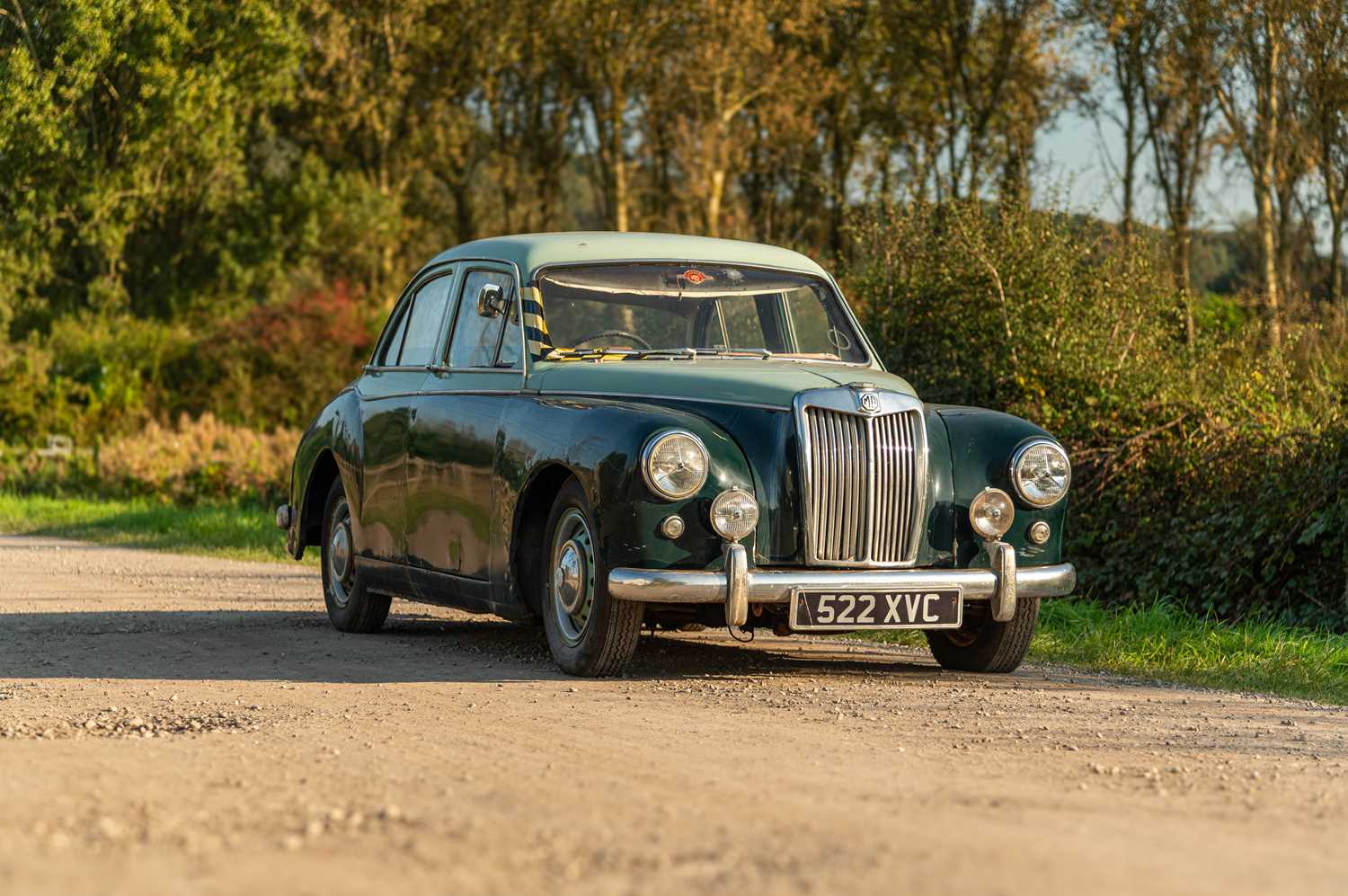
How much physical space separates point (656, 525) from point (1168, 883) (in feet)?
12.2

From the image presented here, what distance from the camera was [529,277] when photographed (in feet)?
29.8

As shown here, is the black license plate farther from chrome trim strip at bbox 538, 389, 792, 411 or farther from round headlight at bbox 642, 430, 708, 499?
chrome trim strip at bbox 538, 389, 792, 411

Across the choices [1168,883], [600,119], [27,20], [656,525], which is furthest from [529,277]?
[600,119]

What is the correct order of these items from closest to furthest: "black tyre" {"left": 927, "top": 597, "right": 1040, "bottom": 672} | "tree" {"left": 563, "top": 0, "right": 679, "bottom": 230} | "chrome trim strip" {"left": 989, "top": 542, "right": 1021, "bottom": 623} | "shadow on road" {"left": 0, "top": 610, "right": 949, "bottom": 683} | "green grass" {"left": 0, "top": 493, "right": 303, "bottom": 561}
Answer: "chrome trim strip" {"left": 989, "top": 542, "right": 1021, "bottom": 623}, "shadow on road" {"left": 0, "top": 610, "right": 949, "bottom": 683}, "black tyre" {"left": 927, "top": 597, "right": 1040, "bottom": 672}, "green grass" {"left": 0, "top": 493, "right": 303, "bottom": 561}, "tree" {"left": 563, "top": 0, "right": 679, "bottom": 230}

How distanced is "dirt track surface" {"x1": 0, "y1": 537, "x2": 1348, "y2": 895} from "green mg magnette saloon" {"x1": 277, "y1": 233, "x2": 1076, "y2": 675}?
0.38 m

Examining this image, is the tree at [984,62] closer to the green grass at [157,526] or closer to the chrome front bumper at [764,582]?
the green grass at [157,526]

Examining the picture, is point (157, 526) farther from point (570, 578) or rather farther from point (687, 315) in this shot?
point (570, 578)

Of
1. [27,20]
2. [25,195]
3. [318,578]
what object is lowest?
[318,578]

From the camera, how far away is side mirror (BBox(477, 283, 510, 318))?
9.15 m

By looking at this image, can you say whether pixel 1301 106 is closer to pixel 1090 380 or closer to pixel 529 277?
pixel 1090 380

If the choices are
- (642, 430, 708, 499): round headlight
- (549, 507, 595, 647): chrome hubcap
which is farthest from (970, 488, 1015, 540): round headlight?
(549, 507, 595, 647): chrome hubcap

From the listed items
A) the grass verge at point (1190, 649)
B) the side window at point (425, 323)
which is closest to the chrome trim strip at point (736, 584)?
the grass verge at point (1190, 649)

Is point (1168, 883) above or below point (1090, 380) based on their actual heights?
below

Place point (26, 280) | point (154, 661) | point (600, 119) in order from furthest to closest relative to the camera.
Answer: point (600, 119) → point (26, 280) → point (154, 661)
